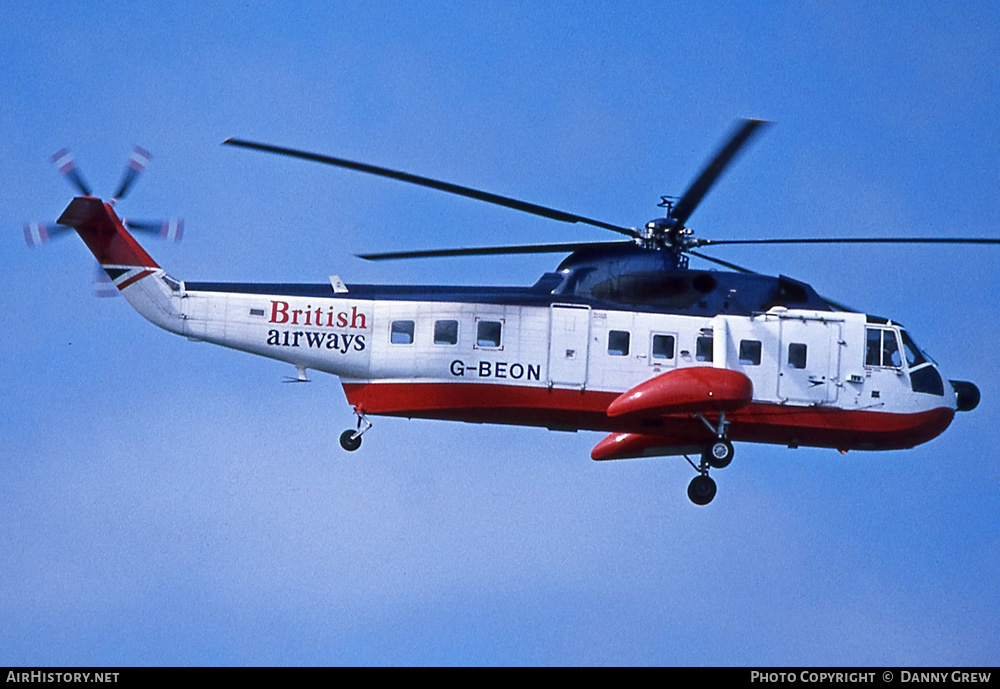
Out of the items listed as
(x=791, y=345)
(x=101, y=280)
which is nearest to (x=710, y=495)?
(x=791, y=345)

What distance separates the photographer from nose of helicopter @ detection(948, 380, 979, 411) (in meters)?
30.7

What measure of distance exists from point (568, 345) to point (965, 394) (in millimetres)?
7689

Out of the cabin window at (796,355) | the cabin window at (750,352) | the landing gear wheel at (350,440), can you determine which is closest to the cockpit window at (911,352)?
the cabin window at (796,355)

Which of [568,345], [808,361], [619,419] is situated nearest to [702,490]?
[619,419]

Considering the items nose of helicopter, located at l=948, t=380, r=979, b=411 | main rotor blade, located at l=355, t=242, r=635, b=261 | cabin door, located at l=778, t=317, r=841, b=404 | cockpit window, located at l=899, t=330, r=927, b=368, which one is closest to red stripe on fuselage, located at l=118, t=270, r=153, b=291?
main rotor blade, located at l=355, t=242, r=635, b=261

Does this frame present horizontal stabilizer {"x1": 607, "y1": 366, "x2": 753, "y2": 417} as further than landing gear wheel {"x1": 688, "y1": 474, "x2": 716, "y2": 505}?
No

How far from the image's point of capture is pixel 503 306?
2838cm

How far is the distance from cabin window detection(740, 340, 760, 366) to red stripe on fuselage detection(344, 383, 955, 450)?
2.37 ft

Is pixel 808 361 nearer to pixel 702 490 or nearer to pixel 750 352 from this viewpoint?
pixel 750 352

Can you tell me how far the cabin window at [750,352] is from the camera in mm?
29016
